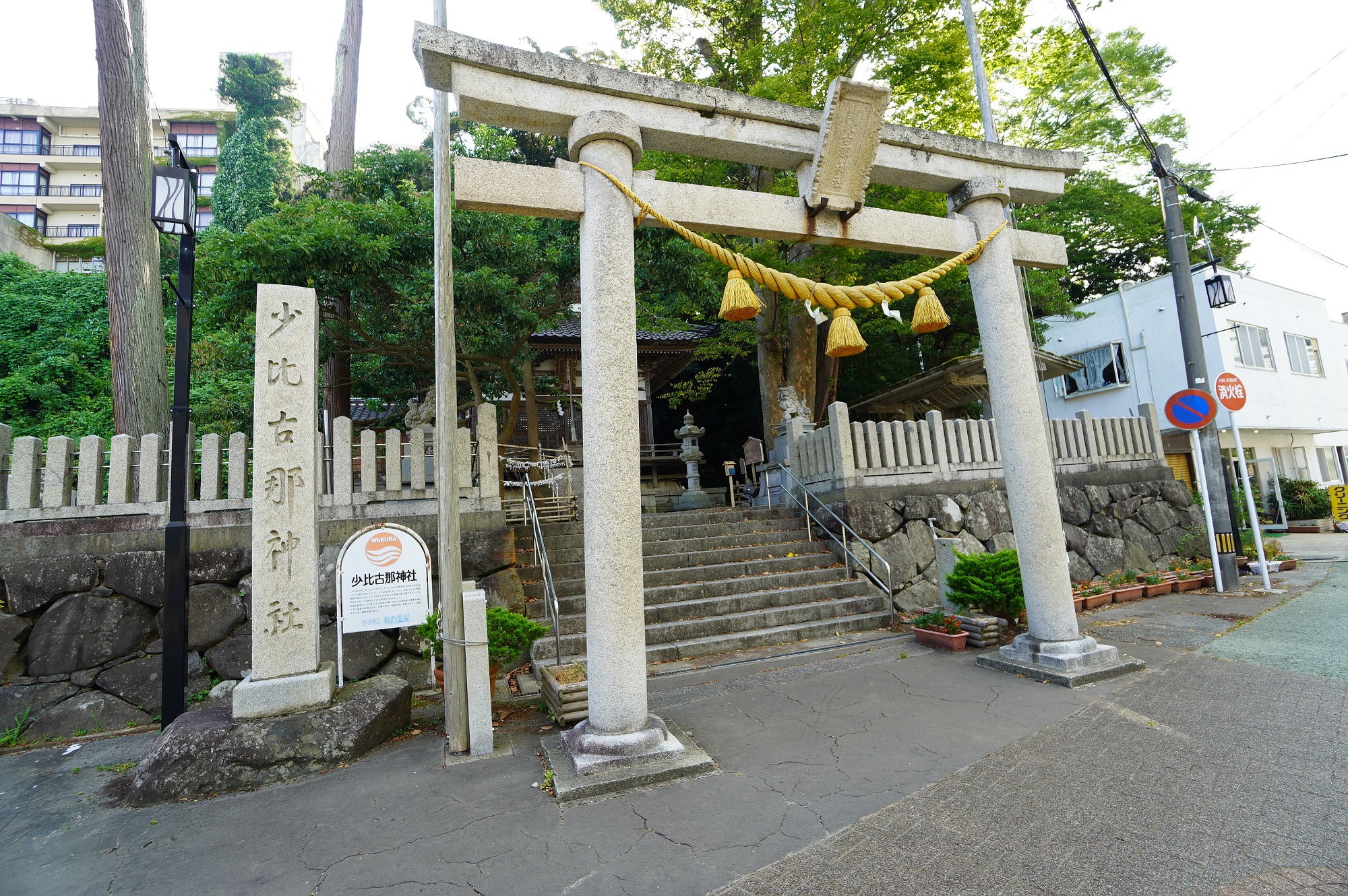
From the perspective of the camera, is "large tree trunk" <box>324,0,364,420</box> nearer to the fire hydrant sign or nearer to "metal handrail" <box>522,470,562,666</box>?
"metal handrail" <box>522,470,562,666</box>

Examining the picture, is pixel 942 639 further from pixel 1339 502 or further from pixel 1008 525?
pixel 1339 502

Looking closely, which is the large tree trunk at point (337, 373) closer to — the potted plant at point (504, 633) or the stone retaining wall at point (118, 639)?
the stone retaining wall at point (118, 639)

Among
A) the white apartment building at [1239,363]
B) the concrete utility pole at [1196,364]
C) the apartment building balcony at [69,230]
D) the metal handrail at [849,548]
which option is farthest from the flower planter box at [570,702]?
the apartment building balcony at [69,230]

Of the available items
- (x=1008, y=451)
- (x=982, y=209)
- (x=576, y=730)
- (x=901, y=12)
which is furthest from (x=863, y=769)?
(x=901, y=12)

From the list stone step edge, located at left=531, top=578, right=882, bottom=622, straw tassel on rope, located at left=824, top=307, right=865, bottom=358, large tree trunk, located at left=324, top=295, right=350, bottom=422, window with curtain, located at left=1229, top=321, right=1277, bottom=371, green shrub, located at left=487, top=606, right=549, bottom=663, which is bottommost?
stone step edge, located at left=531, top=578, right=882, bottom=622

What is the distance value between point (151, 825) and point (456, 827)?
6.51 feet

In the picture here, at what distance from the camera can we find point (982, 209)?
230 inches

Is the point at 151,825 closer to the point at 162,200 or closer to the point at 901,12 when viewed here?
the point at 162,200

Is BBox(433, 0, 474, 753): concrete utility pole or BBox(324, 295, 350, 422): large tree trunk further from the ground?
BBox(324, 295, 350, 422): large tree trunk

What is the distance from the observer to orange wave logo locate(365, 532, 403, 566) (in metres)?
6.01

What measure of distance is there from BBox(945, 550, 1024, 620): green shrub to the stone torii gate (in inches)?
44.1

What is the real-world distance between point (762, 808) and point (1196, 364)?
1038cm

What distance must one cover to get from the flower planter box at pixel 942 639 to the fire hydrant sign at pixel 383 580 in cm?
565

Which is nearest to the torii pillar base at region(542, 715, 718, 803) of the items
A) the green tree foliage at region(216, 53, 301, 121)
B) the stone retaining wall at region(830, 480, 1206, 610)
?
the stone retaining wall at region(830, 480, 1206, 610)
